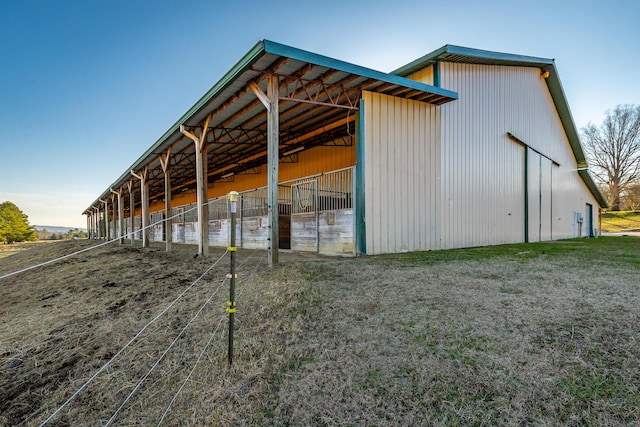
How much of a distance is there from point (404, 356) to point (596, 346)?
4.69 feet

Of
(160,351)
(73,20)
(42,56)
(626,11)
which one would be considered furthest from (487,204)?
(42,56)

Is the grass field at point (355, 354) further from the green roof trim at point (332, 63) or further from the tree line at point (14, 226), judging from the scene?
the tree line at point (14, 226)

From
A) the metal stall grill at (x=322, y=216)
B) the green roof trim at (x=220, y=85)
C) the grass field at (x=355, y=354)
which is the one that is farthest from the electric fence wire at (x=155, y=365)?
the green roof trim at (x=220, y=85)

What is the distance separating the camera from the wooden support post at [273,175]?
538 cm

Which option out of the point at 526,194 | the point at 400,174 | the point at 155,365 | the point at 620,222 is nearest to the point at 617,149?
the point at 620,222

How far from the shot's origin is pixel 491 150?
10391 millimetres

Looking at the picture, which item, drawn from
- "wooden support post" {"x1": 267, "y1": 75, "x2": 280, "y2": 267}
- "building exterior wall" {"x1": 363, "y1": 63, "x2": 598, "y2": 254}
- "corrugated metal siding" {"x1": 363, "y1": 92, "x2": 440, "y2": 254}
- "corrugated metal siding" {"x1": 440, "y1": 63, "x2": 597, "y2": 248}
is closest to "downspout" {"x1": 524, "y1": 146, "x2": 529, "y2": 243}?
"building exterior wall" {"x1": 363, "y1": 63, "x2": 598, "y2": 254}

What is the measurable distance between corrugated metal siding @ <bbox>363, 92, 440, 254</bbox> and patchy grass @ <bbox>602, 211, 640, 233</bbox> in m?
34.5

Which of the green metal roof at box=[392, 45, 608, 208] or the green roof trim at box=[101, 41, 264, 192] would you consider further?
the green metal roof at box=[392, 45, 608, 208]

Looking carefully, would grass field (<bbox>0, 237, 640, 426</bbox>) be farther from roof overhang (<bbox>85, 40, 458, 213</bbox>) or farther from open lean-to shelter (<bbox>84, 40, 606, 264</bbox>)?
roof overhang (<bbox>85, 40, 458, 213</bbox>)

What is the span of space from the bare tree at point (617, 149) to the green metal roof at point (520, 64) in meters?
17.0

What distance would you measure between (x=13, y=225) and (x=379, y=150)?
2151 inches

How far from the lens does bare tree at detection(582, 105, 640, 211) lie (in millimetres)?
30219

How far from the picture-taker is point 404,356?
2391 millimetres
